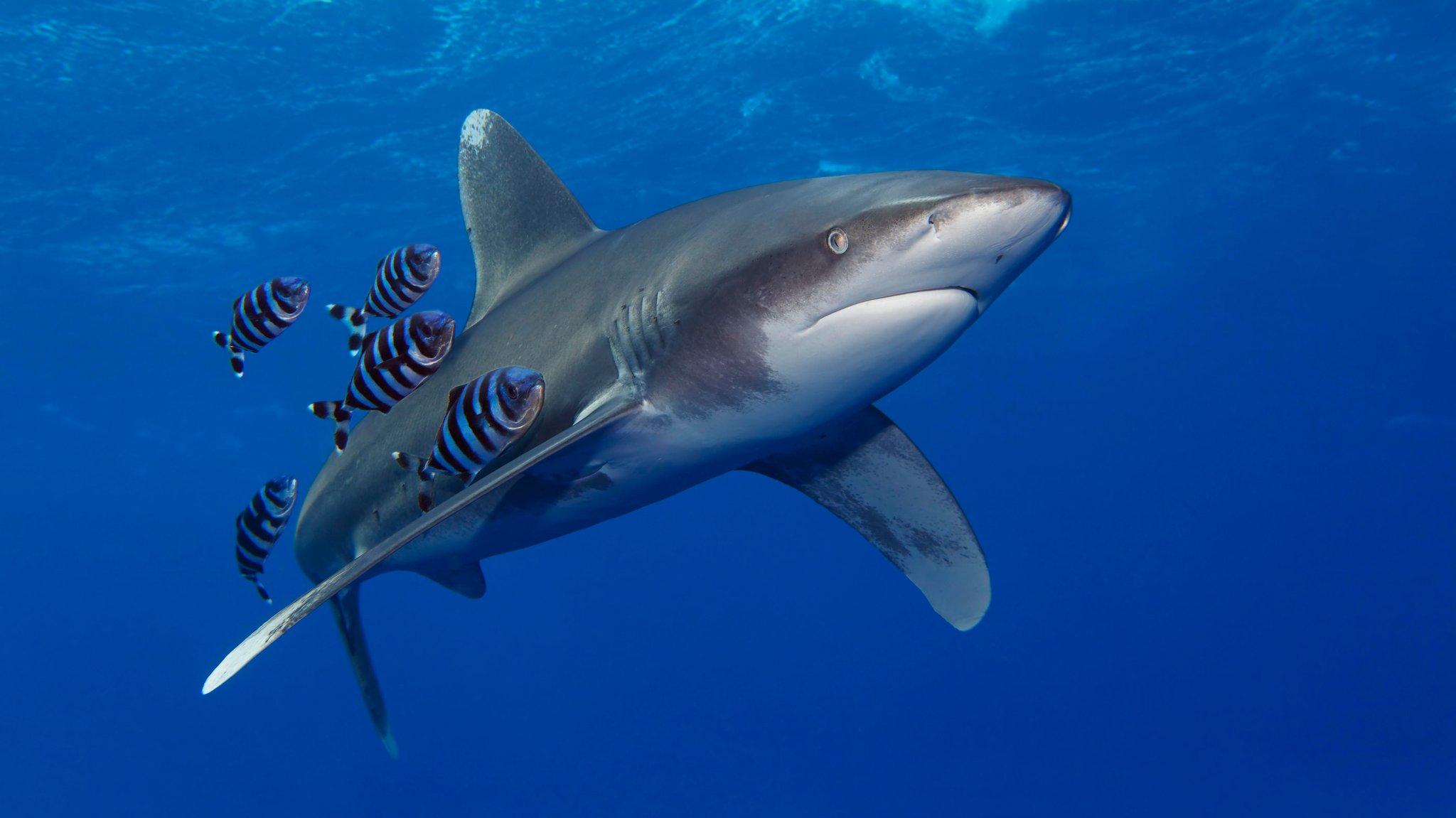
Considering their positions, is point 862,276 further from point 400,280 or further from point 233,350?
point 233,350

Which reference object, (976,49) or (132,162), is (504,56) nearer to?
(132,162)

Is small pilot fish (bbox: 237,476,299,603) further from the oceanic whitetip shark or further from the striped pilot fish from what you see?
the striped pilot fish

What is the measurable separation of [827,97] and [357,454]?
1908 cm

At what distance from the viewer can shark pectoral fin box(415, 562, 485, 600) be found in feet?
16.7

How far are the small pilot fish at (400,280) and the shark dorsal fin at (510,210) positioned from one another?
1.42 ft

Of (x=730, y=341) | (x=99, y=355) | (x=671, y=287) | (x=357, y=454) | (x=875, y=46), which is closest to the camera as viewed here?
(x=730, y=341)

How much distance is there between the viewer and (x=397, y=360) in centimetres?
331

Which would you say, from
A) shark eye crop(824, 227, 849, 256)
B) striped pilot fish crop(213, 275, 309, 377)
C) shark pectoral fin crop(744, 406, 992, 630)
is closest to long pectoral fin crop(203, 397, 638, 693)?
shark eye crop(824, 227, 849, 256)

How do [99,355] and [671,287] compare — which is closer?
[671,287]

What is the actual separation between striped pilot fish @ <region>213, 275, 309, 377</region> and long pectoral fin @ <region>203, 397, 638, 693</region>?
5.98ft

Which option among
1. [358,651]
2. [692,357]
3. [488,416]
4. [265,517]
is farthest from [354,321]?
[358,651]

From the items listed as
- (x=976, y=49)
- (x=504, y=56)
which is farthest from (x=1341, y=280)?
(x=504, y=56)

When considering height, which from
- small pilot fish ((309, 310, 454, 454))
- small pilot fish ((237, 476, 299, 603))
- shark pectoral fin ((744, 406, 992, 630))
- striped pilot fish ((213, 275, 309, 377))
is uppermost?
striped pilot fish ((213, 275, 309, 377))

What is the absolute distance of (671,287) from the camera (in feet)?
10.2
